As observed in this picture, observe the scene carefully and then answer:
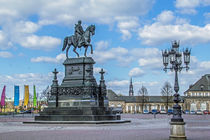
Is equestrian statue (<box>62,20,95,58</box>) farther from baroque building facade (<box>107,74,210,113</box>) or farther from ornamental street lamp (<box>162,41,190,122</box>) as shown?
baroque building facade (<box>107,74,210,113</box>)

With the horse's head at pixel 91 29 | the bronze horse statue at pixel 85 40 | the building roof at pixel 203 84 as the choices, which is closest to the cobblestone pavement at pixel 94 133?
the bronze horse statue at pixel 85 40

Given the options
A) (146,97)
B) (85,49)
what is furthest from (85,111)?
(146,97)

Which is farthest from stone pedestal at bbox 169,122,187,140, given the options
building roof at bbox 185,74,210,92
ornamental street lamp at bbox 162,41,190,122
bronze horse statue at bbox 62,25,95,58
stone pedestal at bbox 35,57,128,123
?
building roof at bbox 185,74,210,92

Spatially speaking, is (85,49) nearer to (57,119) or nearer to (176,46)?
(57,119)

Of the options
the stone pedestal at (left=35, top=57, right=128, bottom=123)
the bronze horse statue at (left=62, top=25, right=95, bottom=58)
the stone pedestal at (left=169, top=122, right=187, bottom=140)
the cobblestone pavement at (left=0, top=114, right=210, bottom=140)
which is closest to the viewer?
the stone pedestal at (left=169, top=122, right=187, bottom=140)

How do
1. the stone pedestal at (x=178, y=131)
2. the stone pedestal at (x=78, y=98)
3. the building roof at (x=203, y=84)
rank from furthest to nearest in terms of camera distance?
the building roof at (x=203, y=84) < the stone pedestal at (x=78, y=98) < the stone pedestal at (x=178, y=131)

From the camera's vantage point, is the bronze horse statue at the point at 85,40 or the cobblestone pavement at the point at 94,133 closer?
Answer: the cobblestone pavement at the point at 94,133

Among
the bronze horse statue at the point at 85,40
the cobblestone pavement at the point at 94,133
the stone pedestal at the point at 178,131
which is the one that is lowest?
the cobblestone pavement at the point at 94,133

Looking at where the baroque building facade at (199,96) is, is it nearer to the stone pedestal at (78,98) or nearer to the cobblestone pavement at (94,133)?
the stone pedestal at (78,98)

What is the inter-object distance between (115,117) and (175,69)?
53.8 feet

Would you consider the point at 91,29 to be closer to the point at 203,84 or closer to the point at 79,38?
the point at 79,38

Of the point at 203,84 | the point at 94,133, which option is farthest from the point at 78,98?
the point at 203,84

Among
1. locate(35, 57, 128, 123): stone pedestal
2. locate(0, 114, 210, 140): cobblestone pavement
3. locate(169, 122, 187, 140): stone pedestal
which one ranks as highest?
locate(35, 57, 128, 123): stone pedestal

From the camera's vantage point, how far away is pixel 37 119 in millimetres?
33875
